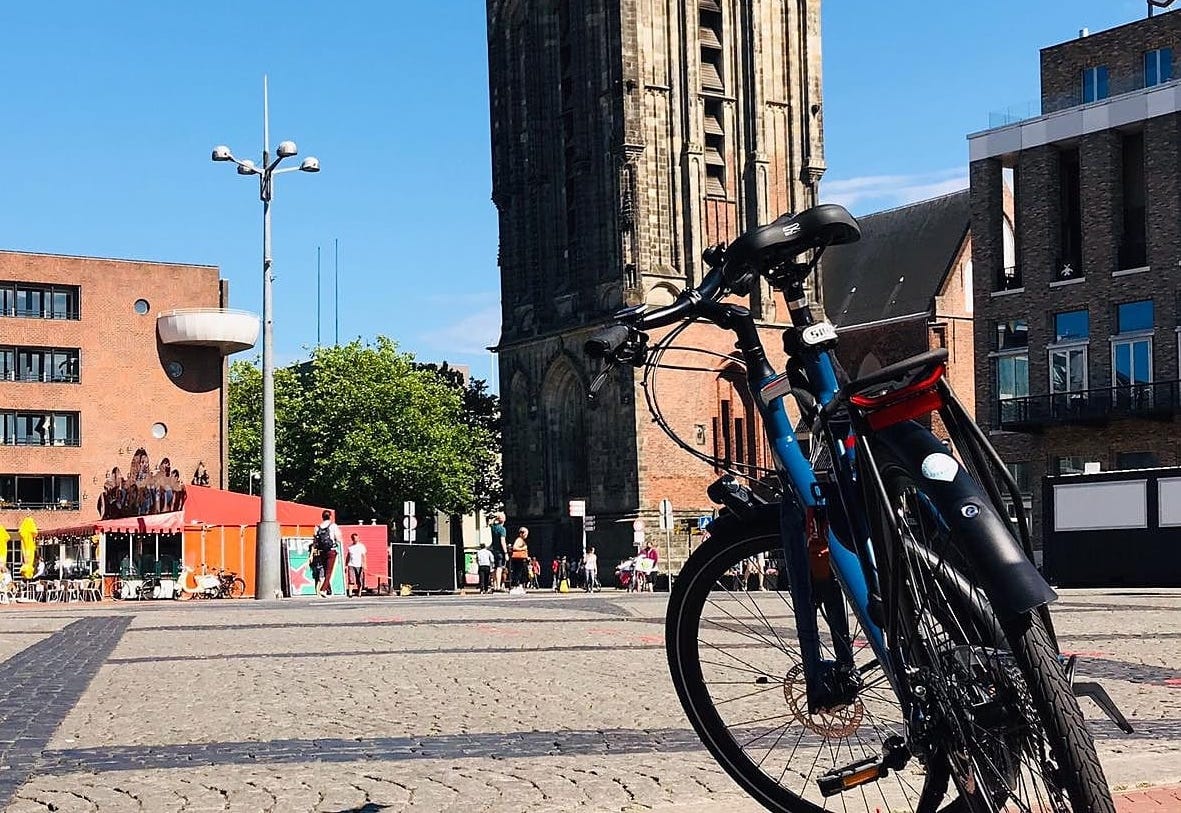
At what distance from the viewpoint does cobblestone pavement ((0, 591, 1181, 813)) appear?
5.58 meters

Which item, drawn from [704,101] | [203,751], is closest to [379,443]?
[704,101]

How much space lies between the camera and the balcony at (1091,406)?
49.7m

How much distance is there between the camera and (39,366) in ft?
223

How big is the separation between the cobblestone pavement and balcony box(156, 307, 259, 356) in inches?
1965

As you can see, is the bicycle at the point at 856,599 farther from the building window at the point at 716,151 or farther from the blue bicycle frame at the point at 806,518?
the building window at the point at 716,151

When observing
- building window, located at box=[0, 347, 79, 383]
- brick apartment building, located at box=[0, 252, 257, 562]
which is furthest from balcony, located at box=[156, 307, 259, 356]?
building window, located at box=[0, 347, 79, 383]

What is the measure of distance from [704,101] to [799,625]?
6782cm

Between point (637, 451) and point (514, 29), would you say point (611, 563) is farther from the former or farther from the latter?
point (514, 29)

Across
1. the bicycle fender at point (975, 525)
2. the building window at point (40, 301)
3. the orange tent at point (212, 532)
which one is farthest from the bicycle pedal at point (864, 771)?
the building window at point (40, 301)

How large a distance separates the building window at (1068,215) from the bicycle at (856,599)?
2023 inches

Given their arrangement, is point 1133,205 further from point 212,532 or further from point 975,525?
point 975,525

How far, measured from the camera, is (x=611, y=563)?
219 ft

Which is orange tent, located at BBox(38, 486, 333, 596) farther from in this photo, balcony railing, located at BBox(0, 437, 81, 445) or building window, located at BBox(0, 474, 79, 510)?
building window, located at BBox(0, 474, 79, 510)

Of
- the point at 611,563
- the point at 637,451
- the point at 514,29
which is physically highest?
the point at 514,29
